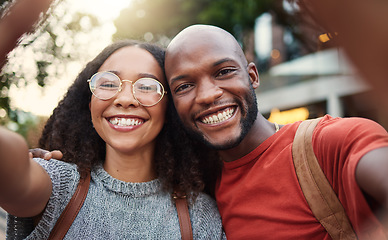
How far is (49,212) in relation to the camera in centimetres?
202

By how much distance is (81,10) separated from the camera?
5762mm

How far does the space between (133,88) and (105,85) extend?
0.67 ft

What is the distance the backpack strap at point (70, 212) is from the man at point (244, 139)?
0.83 metres

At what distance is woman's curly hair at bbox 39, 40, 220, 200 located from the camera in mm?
2719

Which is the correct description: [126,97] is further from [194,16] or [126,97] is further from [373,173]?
[194,16]

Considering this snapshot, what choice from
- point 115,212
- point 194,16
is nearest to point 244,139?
point 115,212

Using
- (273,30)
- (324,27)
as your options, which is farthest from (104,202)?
(273,30)

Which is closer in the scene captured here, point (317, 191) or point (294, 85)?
point (317, 191)

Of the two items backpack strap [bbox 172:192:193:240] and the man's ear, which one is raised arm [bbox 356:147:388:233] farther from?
the man's ear

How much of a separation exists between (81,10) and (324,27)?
5.88m

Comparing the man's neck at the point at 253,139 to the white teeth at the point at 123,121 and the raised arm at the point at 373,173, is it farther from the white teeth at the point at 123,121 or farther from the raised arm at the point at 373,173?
the raised arm at the point at 373,173

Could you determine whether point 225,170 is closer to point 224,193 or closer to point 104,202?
point 224,193

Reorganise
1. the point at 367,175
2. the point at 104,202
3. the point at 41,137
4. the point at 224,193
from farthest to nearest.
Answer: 1. the point at 41,137
2. the point at 224,193
3. the point at 104,202
4. the point at 367,175

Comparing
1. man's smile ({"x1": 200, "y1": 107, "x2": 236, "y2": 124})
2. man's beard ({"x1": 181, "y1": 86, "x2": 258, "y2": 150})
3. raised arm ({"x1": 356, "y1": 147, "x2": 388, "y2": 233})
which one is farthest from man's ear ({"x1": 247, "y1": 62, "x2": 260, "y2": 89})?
raised arm ({"x1": 356, "y1": 147, "x2": 388, "y2": 233})
